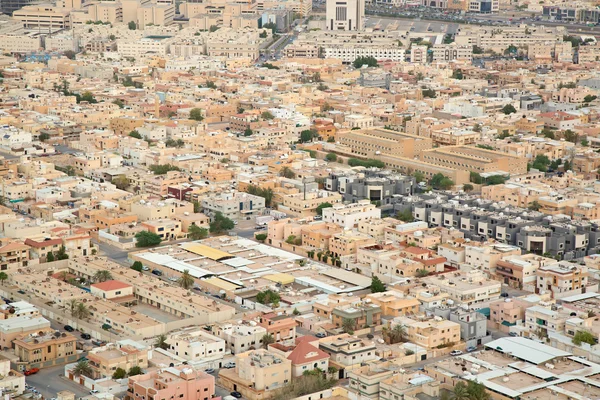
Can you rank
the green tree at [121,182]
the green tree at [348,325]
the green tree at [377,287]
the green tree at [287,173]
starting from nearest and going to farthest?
1. the green tree at [348,325]
2. the green tree at [377,287]
3. the green tree at [121,182]
4. the green tree at [287,173]

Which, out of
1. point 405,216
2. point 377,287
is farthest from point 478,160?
point 377,287

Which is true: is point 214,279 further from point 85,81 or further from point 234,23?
point 234,23

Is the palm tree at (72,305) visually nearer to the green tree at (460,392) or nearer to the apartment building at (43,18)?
the green tree at (460,392)

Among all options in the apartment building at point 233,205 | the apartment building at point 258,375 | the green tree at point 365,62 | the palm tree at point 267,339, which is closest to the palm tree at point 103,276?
the palm tree at point 267,339

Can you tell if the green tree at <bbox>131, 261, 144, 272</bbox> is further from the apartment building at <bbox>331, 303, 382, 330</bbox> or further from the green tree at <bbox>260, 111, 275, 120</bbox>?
the green tree at <bbox>260, 111, 275, 120</bbox>

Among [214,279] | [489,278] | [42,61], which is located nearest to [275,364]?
[214,279]

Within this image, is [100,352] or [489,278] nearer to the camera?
[100,352]

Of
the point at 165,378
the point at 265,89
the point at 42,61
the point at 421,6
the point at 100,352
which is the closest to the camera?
the point at 165,378
